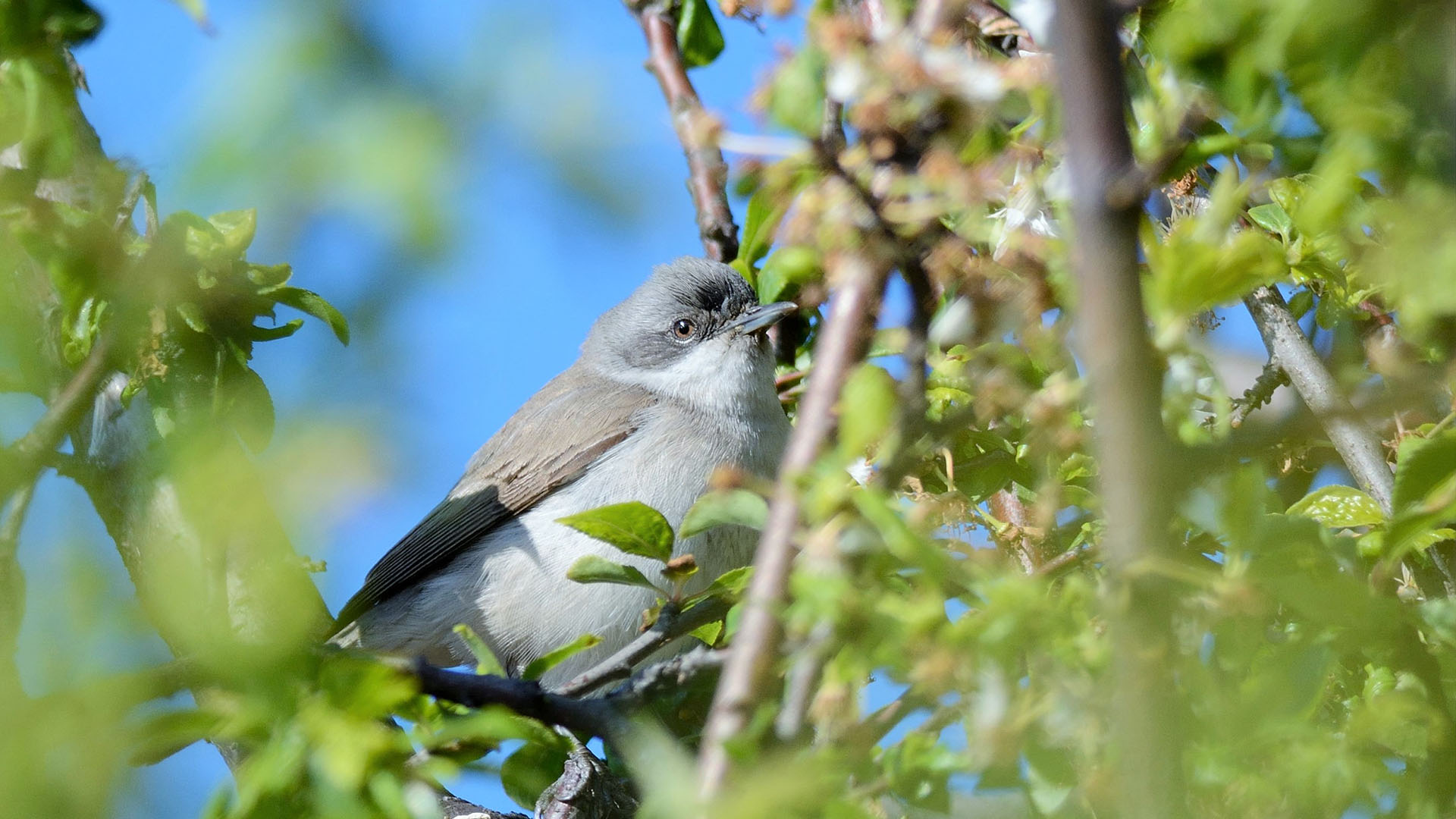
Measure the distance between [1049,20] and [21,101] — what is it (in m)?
1.58

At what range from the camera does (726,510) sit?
1488 millimetres

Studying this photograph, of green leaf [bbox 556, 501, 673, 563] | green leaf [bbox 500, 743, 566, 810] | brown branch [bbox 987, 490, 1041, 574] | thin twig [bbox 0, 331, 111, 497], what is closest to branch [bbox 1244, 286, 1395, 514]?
brown branch [bbox 987, 490, 1041, 574]

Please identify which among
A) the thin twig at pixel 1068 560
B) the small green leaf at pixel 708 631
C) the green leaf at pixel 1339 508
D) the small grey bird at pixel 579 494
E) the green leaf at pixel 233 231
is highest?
the green leaf at pixel 233 231

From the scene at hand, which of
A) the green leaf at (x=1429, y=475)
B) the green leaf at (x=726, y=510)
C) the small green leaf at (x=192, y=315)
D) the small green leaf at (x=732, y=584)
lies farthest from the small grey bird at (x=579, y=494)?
the green leaf at (x=1429, y=475)

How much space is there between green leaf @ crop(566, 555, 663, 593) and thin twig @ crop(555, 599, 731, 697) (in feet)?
0.43

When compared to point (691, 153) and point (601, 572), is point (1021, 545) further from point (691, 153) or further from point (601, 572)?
point (691, 153)

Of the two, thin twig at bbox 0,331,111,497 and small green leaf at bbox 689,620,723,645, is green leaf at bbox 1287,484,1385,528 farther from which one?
thin twig at bbox 0,331,111,497

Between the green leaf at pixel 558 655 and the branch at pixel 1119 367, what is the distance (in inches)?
38.5

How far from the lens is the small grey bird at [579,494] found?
4453 millimetres

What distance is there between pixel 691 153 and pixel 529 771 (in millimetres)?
2821

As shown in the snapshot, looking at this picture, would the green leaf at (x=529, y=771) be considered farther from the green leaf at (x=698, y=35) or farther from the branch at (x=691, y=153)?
the green leaf at (x=698, y=35)

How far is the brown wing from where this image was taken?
488cm

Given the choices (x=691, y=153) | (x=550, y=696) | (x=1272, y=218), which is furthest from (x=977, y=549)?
(x=691, y=153)

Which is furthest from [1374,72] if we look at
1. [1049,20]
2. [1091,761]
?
[1091,761]
